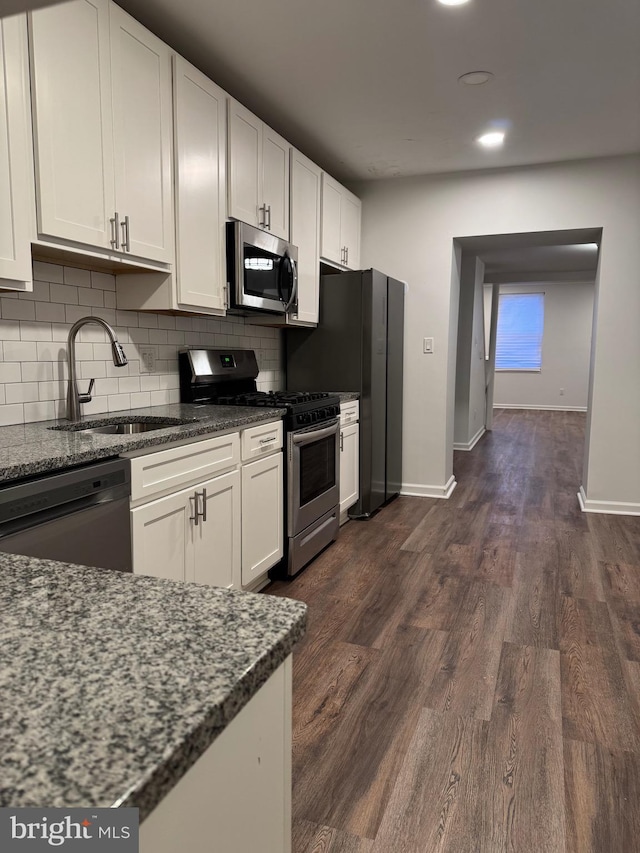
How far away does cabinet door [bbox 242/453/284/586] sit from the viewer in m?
2.71

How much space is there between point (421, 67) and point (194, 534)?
95.5 inches

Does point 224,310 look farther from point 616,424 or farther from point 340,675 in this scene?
point 616,424

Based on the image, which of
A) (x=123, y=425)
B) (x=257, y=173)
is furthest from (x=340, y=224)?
(x=123, y=425)

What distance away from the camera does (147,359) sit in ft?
9.71

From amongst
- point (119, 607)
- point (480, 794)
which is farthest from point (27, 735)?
point (480, 794)

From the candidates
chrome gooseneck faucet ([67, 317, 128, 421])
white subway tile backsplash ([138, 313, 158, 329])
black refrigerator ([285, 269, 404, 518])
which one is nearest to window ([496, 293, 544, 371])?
black refrigerator ([285, 269, 404, 518])

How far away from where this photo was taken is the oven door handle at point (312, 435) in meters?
3.10

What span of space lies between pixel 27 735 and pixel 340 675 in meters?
1.91

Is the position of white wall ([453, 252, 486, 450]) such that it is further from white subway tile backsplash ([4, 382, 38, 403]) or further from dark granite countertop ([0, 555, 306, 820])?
dark granite countertop ([0, 555, 306, 820])

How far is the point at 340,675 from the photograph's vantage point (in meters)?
2.21

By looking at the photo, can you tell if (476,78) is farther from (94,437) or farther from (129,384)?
(94,437)

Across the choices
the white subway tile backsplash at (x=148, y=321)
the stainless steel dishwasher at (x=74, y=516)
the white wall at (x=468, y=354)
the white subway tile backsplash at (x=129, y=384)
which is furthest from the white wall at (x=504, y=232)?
the stainless steel dishwasher at (x=74, y=516)

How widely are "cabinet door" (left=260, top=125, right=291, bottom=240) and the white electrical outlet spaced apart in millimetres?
963

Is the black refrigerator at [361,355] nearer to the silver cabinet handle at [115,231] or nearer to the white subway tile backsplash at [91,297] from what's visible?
the white subway tile backsplash at [91,297]
